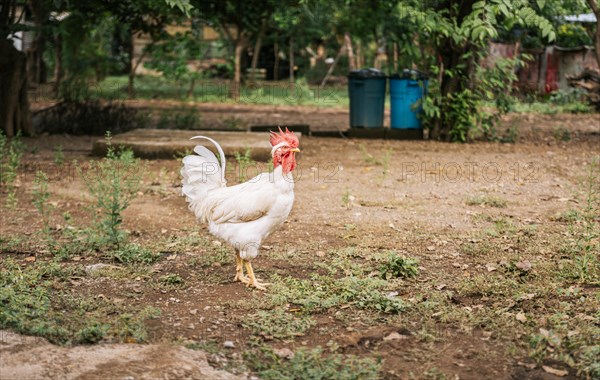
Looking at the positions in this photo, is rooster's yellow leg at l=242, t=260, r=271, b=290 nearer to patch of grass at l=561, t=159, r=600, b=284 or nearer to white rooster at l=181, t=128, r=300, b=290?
white rooster at l=181, t=128, r=300, b=290

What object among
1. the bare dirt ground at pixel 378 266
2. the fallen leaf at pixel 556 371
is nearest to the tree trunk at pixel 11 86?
the bare dirt ground at pixel 378 266

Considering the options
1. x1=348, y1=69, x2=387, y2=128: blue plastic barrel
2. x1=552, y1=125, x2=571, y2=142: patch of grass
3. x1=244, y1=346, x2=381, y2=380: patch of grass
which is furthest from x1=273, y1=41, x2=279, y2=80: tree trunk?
x1=244, y1=346, x2=381, y2=380: patch of grass

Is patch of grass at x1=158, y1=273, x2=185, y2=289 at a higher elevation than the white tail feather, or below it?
below

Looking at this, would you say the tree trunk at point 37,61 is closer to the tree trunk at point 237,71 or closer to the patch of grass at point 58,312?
the tree trunk at point 237,71

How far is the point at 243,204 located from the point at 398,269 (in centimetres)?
136

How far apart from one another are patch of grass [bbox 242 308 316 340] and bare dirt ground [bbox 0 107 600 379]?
0.02m

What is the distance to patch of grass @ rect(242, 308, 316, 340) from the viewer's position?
4.70 meters

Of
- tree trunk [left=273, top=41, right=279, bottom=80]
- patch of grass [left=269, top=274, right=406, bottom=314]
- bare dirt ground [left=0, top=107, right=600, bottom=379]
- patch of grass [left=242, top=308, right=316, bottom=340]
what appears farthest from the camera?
tree trunk [left=273, top=41, right=279, bottom=80]

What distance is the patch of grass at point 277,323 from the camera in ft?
15.4

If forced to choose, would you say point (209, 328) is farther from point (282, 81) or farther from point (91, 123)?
point (282, 81)

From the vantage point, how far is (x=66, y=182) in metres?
9.47

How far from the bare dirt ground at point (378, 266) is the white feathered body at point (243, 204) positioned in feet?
1.37

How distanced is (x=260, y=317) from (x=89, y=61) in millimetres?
18927

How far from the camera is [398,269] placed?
5.85 m
